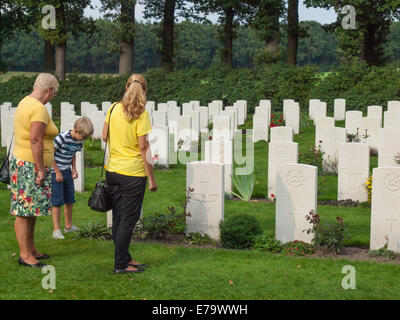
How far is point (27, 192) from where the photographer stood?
6551 millimetres

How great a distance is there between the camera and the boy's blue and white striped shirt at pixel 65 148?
792cm

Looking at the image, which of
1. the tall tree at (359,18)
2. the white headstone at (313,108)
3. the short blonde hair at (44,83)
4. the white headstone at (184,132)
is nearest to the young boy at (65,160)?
the short blonde hair at (44,83)

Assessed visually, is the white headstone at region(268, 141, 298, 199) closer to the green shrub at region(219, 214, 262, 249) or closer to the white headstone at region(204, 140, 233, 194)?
the white headstone at region(204, 140, 233, 194)

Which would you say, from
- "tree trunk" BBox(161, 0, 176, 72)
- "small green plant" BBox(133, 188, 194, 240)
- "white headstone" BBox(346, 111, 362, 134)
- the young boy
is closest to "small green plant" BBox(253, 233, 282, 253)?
"small green plant" BBox(133, 188, 194, 240)

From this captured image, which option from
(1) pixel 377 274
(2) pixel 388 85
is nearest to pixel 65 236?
(1) pixel 377 274

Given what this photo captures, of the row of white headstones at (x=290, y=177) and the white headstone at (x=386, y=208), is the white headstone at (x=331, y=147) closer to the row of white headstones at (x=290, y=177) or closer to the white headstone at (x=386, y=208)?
the row of white headstones at (x=290, y=177)

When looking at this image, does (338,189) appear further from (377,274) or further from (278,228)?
(377,274)

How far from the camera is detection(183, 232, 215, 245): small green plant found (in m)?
8.05

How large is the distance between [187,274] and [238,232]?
1235mm

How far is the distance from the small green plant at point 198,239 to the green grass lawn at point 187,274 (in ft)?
1.06

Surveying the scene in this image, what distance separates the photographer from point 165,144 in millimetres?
13203

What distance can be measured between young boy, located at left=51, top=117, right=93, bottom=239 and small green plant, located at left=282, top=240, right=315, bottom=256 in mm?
2725

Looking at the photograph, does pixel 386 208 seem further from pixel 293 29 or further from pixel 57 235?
pixel 293 29

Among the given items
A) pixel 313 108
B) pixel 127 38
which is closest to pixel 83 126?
pixel 313 108
